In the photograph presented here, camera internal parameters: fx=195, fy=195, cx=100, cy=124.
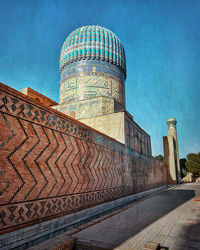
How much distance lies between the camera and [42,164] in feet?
9.66

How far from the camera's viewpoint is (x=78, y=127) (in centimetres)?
410

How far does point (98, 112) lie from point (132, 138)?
1867 mm

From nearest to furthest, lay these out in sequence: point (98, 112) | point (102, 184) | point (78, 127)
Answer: point (78, 127) → point (102, 184) → point (98, 112)

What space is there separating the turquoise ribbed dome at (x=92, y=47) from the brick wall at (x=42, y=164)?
661 centimetres

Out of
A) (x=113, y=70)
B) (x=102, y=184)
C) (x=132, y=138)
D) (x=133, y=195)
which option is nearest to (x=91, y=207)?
(x=102, y=184)

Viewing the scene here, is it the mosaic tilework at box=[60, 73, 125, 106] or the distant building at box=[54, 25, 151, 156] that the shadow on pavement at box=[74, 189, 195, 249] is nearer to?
the distant building at box=[54, 25, 151, 156]

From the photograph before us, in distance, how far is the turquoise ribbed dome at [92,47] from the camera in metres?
10.2

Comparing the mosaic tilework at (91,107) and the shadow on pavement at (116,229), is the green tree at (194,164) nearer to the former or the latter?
the mosaic tilework at (91,107)

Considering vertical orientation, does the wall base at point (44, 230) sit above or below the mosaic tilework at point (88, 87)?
below

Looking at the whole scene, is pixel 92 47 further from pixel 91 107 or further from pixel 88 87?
pixel 91 107

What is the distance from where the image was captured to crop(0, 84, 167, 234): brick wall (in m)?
2.42

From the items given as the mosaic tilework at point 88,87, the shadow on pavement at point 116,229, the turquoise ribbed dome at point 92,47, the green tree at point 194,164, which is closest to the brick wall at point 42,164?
the shadow on pavement at point 116,229

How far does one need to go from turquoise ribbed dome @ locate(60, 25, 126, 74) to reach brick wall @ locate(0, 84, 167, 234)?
6.61 meters

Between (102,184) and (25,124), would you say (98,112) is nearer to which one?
(102,184)
